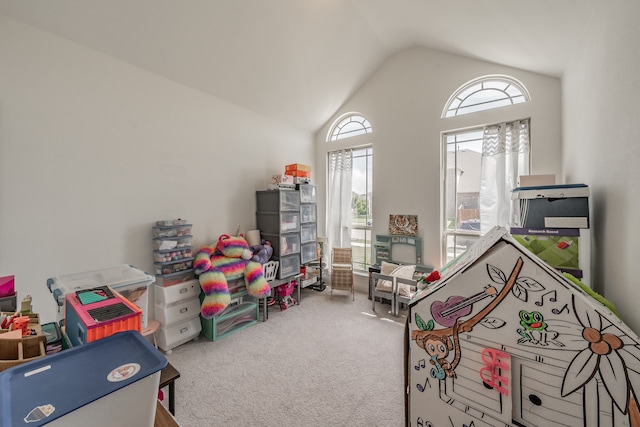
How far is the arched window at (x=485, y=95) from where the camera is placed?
121 inches

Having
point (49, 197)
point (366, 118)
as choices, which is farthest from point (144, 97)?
point (366, 118)

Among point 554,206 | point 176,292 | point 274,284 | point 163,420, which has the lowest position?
point 274,284

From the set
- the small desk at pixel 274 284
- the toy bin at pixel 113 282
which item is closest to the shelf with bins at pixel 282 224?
the small desk at pixel 274 284

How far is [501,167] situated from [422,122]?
119 centimetres

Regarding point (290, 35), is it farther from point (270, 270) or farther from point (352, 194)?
point (270, 270)

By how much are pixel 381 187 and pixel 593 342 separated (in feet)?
11.7

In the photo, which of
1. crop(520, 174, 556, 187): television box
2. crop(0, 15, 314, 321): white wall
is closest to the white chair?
crop(0, 15, 314, 321): white wall

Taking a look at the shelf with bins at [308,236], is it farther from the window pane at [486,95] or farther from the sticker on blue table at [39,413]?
the sticker on blue table at [39,413]

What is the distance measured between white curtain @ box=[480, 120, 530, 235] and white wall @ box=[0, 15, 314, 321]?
3.42 metres

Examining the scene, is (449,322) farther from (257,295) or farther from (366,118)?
(366,118)

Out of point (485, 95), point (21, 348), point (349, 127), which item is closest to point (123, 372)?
point (21, 348)

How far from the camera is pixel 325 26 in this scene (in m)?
2.92

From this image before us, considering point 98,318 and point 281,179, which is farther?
point 281,179

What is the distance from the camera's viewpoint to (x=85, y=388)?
0.61 m
